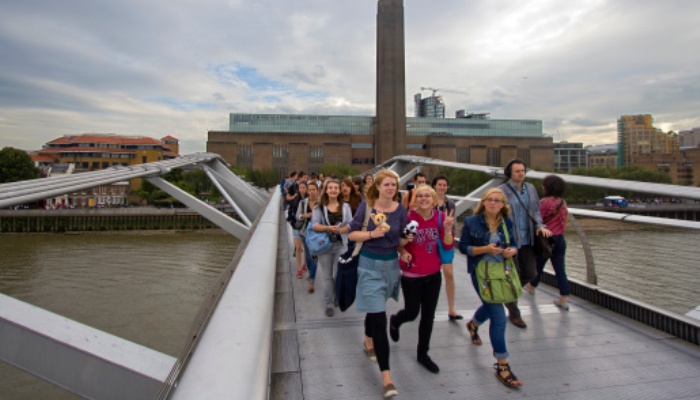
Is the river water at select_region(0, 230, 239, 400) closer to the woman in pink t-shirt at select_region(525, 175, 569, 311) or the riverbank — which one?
the woman in pink t-shirt at select_region(525, 175, 569, 311)

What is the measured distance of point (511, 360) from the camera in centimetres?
309

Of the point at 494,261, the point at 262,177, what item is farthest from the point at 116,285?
the point at 262,177

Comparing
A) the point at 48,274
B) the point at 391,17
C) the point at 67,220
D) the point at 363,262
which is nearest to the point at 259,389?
the point at 363,262

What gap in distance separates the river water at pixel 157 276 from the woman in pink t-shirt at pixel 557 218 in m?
0.71

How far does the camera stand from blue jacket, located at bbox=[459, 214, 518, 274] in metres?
3.06

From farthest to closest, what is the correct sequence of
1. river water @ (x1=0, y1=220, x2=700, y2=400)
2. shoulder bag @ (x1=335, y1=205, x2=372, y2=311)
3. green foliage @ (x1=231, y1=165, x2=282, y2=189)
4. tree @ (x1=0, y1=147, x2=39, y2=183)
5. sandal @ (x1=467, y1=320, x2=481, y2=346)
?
green foliage @ (x1=231, y1=165, x2=282, y2=189), tree @ (x1=0, y1=147, x2=39, y2=183), river water @ (x1=0, y1=220, x2=700, y2=400), sandal @ (x1=467, y1=320, x2=481, y2=346), shoulder bag @ (x1=335, y1=205, x2=372, y2=311)

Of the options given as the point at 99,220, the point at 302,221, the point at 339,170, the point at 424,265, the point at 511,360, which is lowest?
the point at 99,220

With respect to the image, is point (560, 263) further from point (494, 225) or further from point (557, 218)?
point (494, 225)

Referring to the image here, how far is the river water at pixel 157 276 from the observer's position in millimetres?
4496

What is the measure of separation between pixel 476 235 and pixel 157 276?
16.1m

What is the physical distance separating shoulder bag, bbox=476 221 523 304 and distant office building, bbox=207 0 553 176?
59043mm

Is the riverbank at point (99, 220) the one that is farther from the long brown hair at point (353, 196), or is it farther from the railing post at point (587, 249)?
the railing post at point (587, 249)

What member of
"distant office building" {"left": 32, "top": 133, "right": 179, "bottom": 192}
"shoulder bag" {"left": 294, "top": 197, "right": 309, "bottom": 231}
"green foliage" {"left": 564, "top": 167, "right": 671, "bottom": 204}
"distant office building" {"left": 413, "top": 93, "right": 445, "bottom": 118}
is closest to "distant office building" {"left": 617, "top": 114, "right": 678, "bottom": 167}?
"distant office building" {"left": 413, "top": 93, "right": 445, "bottom": 118}

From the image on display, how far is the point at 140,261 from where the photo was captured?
2044 centimetres
